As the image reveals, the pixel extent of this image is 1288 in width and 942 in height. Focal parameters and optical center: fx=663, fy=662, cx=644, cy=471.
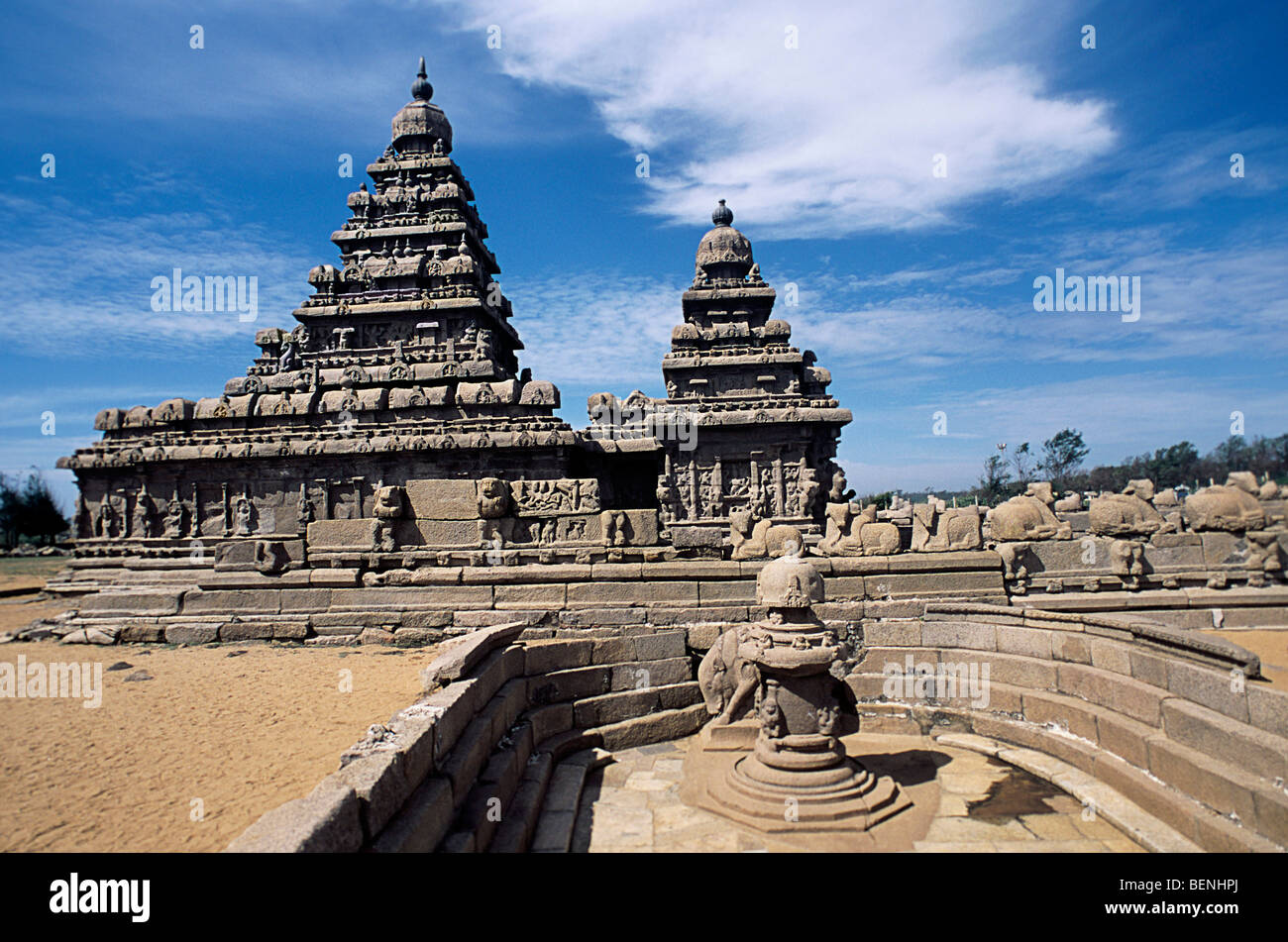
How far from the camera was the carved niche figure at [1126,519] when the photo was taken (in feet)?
29.5

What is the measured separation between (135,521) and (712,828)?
17.1 m

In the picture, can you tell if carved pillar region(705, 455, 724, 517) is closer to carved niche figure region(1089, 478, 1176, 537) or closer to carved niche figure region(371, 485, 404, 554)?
carved niche figure region(1089, 478, 1176, 537)

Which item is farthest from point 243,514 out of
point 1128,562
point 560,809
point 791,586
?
point 1128,562

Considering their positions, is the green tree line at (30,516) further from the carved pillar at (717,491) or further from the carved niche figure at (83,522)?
the carved pillar at (717,491)

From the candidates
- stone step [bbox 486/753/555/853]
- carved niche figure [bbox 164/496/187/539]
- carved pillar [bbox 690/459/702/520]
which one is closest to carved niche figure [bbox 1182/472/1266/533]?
stone step [bbox 486/753/555/853]

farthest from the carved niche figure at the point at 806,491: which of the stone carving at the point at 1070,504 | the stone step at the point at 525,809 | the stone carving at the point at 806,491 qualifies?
the stone step at the point at 525,809

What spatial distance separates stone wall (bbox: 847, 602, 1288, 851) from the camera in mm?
3951

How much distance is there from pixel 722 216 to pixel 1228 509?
18.2 metres

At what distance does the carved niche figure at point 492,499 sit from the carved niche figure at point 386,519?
1.17 meters

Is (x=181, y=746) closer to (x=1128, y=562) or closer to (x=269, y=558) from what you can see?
(x=269, y=558)
